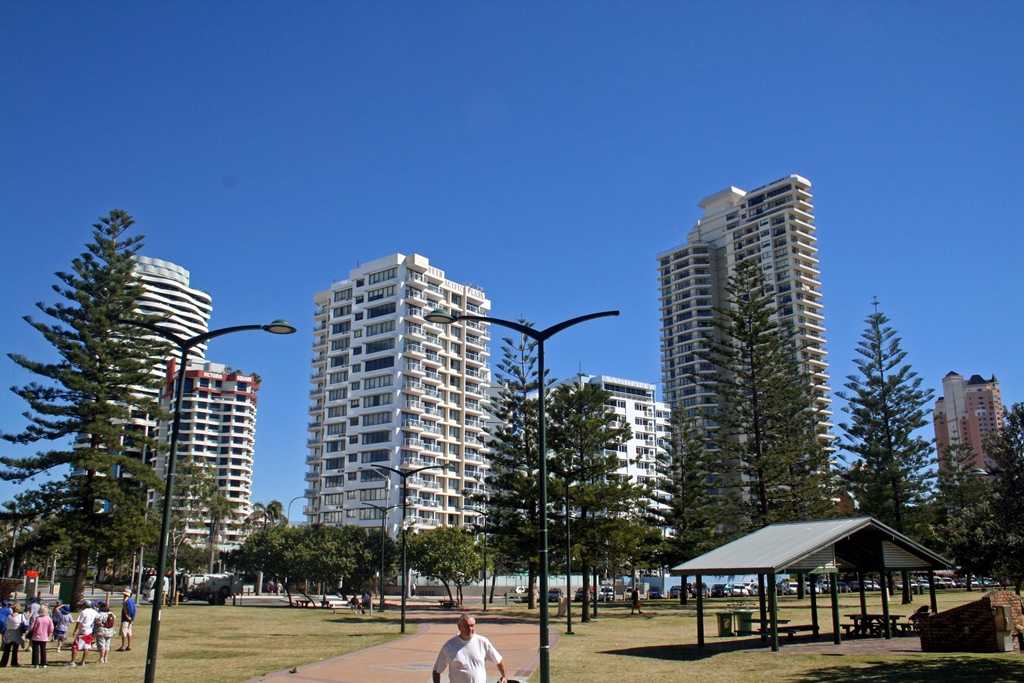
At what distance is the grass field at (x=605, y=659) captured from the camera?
Result: 14992mm

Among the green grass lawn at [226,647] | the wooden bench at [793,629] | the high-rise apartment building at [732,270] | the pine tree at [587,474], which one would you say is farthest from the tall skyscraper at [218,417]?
the wooden bench at [793,629]

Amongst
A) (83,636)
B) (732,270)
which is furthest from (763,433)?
(732,270)

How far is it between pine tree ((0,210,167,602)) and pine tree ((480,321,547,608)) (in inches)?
644

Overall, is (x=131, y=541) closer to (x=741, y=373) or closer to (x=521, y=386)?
(x=521, y=386)

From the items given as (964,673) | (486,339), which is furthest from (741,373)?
(486,339)

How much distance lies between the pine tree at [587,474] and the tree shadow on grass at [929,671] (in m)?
17.5

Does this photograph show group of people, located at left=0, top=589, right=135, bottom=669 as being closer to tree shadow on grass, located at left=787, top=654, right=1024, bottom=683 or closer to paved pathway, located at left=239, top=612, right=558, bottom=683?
paved pathway, located at left=239, top=612, right=558, bottom=683

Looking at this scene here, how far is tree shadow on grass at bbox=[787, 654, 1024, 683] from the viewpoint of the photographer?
45.0 feet

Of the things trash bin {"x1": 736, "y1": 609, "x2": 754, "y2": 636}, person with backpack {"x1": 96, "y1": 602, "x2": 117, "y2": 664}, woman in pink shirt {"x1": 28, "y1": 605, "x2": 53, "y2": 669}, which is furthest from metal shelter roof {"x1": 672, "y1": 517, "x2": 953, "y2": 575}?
woman in pink shirt {"x1": 28, "y1": 605, "x2": 53, "y2": 669}

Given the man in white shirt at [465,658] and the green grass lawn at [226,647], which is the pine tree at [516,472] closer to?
the green grass lawn at [226,647]

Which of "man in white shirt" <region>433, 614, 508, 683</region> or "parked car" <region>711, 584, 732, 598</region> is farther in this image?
"parked car" <region>711, 584, 732, 598</region>

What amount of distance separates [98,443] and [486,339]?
61881 mm

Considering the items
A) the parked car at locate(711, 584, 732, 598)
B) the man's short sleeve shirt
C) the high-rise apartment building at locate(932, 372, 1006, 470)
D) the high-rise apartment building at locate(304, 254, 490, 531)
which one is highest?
the high-rise apartment building at locate(932, 372, 1006, 470)

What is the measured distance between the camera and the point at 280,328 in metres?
14.6
